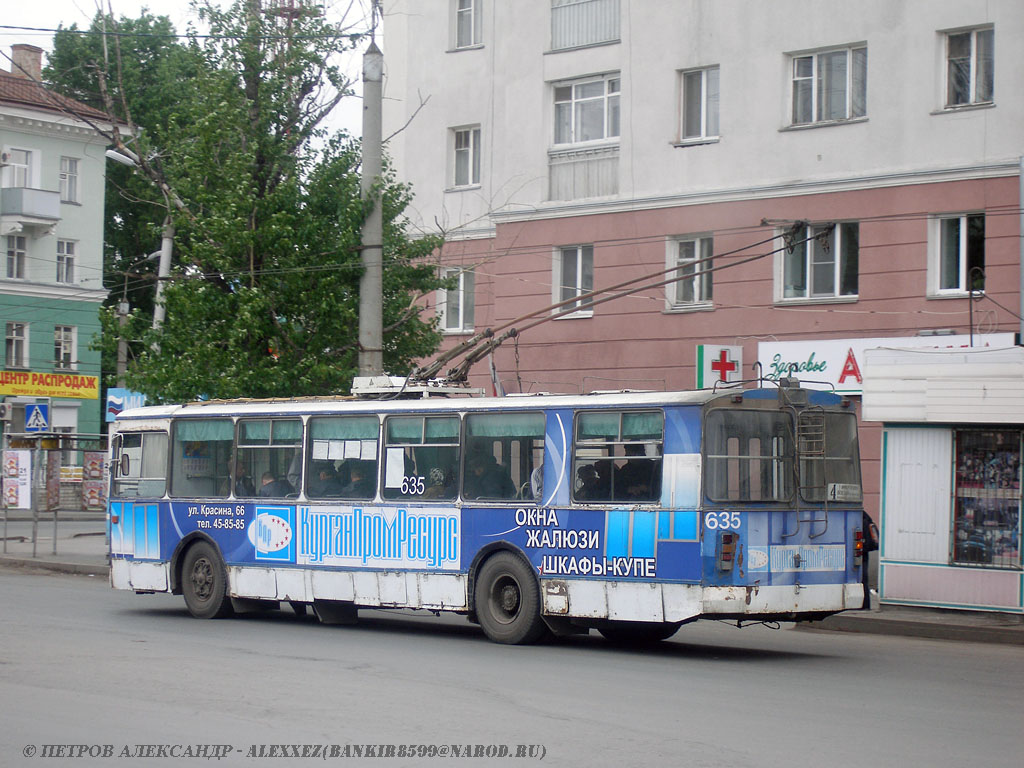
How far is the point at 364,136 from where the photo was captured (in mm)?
20969

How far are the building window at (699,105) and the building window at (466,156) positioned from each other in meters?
5.52

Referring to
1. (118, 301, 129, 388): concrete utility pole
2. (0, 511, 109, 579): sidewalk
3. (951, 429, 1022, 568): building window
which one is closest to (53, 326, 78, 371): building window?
(118, 301, 129, 388): concrete utility pole

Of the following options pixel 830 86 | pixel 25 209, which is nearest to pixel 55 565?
pixel 830 86

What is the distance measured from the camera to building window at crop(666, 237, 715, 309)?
88.9 feet

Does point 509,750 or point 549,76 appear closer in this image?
point 509,750

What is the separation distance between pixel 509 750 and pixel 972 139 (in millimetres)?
17856

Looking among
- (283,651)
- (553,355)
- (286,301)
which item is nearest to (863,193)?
(553,355)

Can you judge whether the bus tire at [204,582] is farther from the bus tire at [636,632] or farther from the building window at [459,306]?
the building window at [459,306]

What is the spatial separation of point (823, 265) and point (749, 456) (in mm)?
12407

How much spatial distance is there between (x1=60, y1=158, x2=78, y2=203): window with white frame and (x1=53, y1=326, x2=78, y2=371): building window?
199 inches

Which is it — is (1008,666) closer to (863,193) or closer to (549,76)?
(863,193)

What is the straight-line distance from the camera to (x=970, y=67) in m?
24.0

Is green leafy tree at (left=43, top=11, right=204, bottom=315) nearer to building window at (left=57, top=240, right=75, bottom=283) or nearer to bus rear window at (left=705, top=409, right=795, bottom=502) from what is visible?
building window at (left=57, top=240, right=75, bottom=283)

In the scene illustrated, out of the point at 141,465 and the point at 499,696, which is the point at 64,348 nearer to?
the point at 141,465
